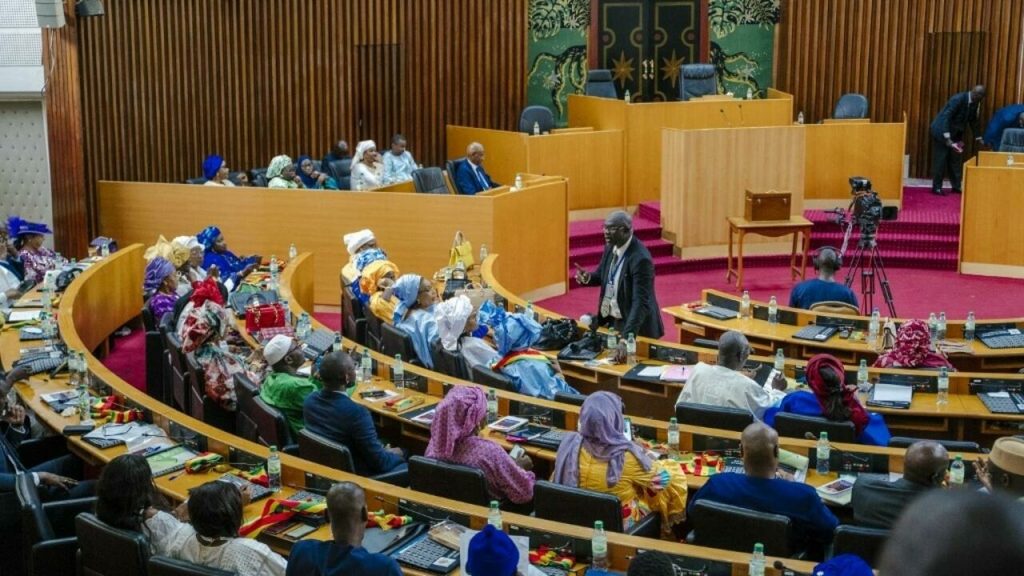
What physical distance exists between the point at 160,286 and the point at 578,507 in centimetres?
534

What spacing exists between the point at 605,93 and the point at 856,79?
11.5 feet

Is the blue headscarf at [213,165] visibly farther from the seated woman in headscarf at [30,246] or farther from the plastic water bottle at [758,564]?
the plastic water bottle at [758,564]

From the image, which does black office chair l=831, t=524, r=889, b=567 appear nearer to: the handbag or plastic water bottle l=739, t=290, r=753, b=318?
plastic water bottle l=739, t=290, r=753, b=318

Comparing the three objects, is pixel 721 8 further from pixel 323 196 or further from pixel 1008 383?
pixel 1008 383

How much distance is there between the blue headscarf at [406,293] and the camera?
28.4 feet

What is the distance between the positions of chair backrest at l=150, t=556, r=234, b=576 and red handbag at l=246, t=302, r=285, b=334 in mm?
4413

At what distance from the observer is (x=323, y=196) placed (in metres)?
12.2

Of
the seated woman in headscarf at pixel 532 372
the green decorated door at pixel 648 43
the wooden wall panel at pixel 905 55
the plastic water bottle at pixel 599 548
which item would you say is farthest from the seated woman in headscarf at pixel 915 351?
the green decorated door at pixel 648 43

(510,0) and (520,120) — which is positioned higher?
(510,0)

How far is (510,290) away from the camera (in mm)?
Result: 12039

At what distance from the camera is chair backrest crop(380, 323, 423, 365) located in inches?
328

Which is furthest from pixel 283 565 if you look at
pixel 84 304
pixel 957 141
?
pixel 957 141

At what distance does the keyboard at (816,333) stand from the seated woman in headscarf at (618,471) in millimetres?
3405

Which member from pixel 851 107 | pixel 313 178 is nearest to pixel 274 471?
pixel 313 178
